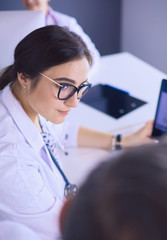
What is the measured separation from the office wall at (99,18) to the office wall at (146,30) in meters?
0.10

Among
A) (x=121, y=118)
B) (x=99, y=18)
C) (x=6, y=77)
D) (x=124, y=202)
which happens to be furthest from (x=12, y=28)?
(x=99, y=18)

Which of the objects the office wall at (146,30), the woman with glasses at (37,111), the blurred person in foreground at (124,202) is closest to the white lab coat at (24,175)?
the woman with glasses at (37,111)

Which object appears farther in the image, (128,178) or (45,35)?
(45,35)

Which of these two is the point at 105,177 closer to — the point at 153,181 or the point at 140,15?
the point at 153,181

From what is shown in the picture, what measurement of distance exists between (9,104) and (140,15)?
8.52ft

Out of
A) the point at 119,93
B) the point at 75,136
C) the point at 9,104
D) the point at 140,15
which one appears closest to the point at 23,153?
the point at 9,104

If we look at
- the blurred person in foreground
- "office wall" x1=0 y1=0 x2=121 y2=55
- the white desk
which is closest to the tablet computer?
the white desk

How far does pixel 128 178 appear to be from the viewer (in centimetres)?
30

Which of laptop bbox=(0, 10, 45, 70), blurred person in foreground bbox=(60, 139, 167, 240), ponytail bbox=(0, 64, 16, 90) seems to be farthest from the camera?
laptop bbox=(0, 10, 45, 70)

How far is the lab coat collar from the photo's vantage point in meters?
1.08

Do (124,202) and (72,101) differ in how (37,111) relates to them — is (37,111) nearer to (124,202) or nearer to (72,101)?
(72,101)

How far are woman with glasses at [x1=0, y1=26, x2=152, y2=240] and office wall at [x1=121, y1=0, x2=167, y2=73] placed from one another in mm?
2184

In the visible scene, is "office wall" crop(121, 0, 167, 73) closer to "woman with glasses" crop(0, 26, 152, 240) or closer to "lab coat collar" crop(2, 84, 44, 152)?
"woman with glasses" crop(0, 26, 152, 240)

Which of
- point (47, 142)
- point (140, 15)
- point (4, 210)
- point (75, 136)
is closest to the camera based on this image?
point (4, 210)
